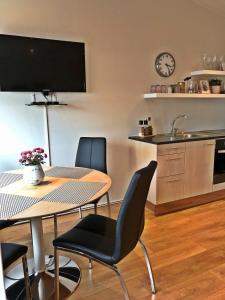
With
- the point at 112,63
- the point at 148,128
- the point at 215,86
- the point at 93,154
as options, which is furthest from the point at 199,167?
the point at 112,63

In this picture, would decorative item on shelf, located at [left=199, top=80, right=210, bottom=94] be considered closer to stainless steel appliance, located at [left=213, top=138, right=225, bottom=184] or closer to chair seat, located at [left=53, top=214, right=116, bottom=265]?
stainless steel appliance, located at [left=213, top=138, right=225, bottom=184]

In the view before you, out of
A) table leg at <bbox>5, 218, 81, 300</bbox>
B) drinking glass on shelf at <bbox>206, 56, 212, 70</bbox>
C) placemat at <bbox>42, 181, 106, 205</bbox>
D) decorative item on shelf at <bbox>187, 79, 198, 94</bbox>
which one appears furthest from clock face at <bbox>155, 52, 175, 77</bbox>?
table leg at <bbox>5, 218, 81, 300</bbox>

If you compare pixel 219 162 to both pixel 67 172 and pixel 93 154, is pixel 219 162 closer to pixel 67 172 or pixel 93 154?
pixel 93 154

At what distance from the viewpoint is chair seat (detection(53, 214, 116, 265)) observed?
5.02ft

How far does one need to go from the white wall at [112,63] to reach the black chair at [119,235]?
1477 millimetres

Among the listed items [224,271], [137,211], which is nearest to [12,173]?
→ [137,211]

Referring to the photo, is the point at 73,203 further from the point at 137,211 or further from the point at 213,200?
the point at 213,200

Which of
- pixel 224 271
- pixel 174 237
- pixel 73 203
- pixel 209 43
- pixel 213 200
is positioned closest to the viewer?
pixel 73 203

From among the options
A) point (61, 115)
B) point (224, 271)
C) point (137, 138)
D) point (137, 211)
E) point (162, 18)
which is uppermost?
point (162, 18)

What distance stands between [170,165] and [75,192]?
5.42ft

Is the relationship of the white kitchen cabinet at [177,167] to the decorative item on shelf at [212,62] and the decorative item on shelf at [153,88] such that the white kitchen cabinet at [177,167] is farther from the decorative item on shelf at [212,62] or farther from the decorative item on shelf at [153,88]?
the decorative item on shelf at [212,62]

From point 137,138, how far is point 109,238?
5.85 ft

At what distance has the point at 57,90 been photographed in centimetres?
284

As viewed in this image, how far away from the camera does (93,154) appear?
2.75 meters
